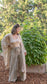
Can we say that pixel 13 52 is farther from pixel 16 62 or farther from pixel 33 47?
pixel 33 47

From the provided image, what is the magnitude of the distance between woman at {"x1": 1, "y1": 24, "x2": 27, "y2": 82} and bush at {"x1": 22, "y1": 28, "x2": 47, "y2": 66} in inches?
31.1

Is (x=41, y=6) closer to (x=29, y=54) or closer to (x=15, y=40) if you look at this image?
(x=29, y=54)

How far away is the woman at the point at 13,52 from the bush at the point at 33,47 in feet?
2.59

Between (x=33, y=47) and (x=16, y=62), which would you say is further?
(x=33, y=47)

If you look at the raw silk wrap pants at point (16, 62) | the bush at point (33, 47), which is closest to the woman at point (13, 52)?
the raw silk wrap pants at point (16, 62)

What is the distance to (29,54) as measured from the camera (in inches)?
160

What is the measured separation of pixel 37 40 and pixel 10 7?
879cm

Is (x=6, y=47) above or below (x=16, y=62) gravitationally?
above

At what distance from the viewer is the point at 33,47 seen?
4.04 m

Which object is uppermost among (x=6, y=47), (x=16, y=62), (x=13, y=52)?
(x=6, y=47)

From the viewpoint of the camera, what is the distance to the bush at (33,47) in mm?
4023

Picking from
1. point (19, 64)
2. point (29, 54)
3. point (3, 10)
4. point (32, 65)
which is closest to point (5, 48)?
point (19, 64)

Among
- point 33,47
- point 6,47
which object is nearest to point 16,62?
point 6,47

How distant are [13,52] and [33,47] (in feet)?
3.66
